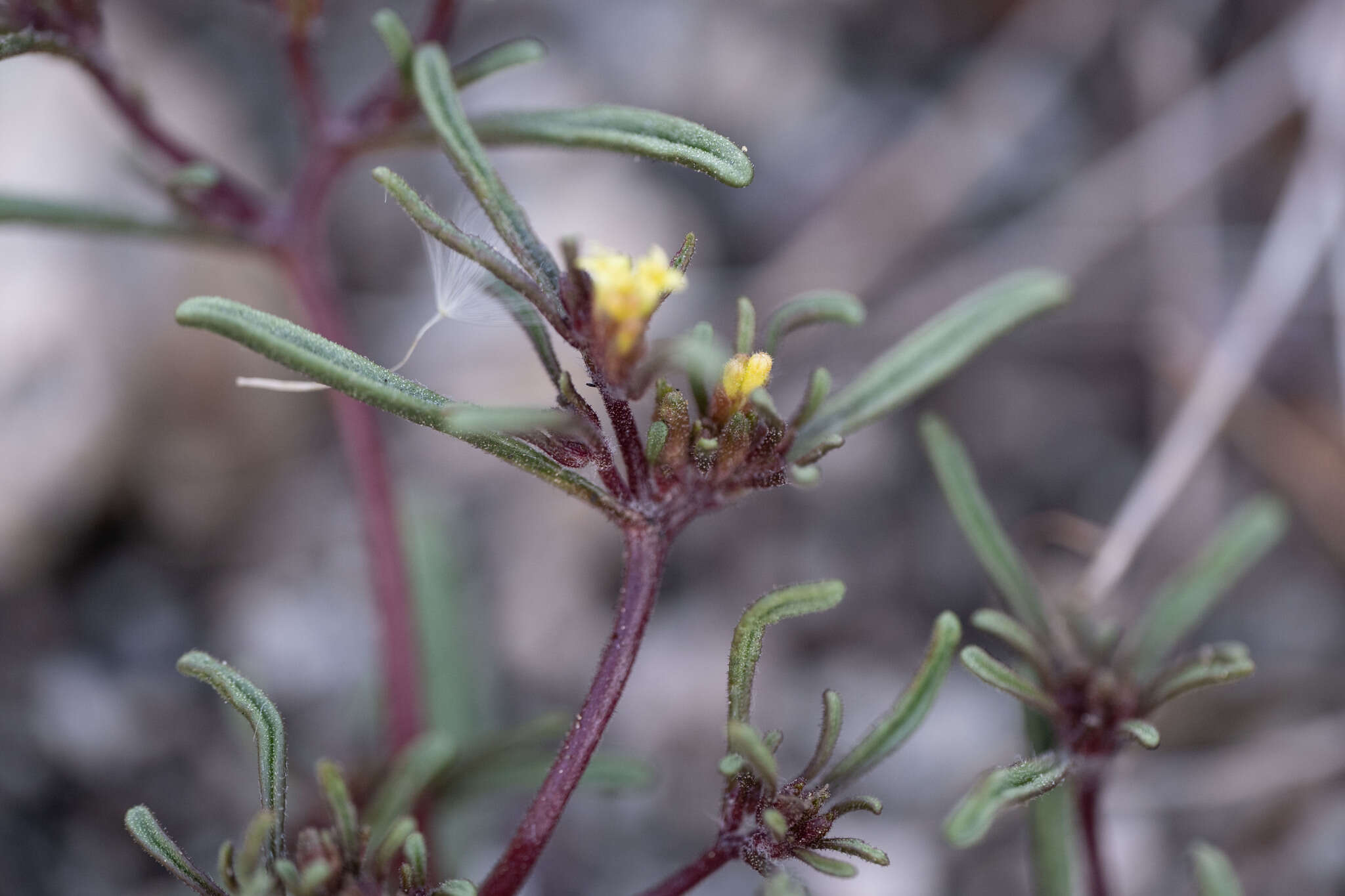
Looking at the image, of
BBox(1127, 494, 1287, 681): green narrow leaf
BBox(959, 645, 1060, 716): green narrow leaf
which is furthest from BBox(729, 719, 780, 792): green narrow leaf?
BBox(1127, 494, 1287, 681): green narrow leaf

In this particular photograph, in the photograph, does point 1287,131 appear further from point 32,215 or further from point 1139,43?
point 32,215

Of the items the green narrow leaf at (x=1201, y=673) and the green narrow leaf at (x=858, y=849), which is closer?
the green narrow leaf at (x=858, y=849)

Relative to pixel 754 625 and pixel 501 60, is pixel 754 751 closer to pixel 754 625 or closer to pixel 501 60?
pixel 754 625

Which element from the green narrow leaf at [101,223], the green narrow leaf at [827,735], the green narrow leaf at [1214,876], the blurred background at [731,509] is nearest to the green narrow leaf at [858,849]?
the green narrow leaf at [827,735]

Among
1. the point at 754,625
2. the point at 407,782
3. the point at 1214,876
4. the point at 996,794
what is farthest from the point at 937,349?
the point at 407,782

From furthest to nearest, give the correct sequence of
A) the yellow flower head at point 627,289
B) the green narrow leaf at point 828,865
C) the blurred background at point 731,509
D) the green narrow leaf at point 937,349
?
1. the blurred background at point 731,509
2. the green narrow leaf at point 937,349
3. the green narrow leaf at point 828,865
4. the yellow flower head at point 627,289

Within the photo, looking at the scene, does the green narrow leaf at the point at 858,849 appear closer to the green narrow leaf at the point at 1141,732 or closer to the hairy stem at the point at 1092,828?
the green narrow leaf at the point at 1141,732

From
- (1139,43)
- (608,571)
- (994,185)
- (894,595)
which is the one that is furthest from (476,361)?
(1139,43)
